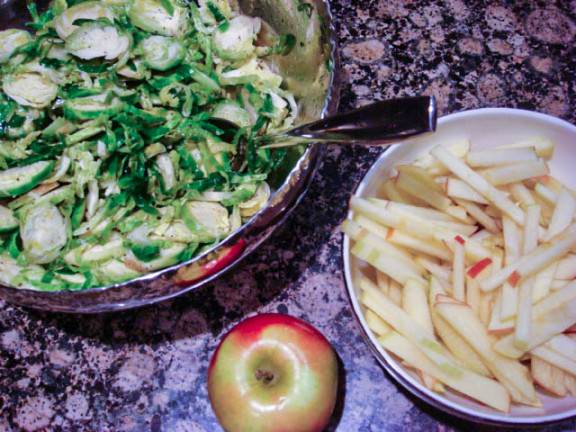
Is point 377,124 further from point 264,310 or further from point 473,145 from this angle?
point 264,310

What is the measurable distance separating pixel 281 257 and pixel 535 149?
1.73ft

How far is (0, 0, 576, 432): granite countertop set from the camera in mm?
1219

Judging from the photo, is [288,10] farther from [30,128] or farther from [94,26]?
[30,128]

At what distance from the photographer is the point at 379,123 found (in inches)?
38.4

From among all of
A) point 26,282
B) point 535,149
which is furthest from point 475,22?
point 26,282

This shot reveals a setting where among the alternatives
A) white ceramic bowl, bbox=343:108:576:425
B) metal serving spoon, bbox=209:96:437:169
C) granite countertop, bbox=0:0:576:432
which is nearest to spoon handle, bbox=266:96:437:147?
metal serving spoon, bbox=209:96:437:169

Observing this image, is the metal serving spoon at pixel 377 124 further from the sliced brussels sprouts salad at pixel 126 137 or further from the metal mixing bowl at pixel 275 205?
the sliced brussels sprouts salad at pixel 126 137

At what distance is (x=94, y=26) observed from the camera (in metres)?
1.21

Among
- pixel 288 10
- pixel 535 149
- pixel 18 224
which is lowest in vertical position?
pixel 18 224

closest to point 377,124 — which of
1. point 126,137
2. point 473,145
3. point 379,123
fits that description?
point 379,123

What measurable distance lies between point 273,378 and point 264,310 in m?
0.19

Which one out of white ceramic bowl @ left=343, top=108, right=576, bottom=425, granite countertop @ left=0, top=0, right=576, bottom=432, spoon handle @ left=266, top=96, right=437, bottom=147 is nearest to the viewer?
spoon handle @ left=266, top=96, right=437, bottom=147

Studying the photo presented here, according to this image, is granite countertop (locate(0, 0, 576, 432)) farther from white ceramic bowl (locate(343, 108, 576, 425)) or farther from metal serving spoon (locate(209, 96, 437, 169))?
metal serving spoon (locate(209, 96, 437, 169))

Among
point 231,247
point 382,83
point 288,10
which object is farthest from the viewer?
point 382,83
